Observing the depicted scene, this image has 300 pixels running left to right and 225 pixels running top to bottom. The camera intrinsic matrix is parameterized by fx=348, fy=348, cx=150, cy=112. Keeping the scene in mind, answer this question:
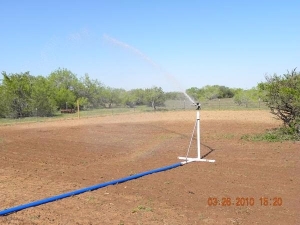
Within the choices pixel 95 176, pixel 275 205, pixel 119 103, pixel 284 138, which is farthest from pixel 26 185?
pixel 119 103

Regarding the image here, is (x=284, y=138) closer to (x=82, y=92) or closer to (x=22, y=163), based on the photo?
(x=22, y=163)

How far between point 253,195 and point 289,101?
736cm

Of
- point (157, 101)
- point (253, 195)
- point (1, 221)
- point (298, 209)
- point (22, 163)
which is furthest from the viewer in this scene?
point (157, 101)

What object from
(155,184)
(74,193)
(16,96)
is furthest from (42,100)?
(74,193)

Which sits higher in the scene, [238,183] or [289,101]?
[289,101]

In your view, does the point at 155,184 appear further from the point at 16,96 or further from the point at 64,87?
the point at 64,87

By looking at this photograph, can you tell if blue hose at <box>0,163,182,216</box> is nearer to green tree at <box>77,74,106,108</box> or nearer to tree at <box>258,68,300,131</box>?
tree at <box>258,68,300,131</box>

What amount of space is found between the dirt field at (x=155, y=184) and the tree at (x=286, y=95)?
1588 mm

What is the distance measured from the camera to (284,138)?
11953mm

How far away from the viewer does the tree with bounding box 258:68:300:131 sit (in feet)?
39.1

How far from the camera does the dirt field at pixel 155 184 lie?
4977 mm
